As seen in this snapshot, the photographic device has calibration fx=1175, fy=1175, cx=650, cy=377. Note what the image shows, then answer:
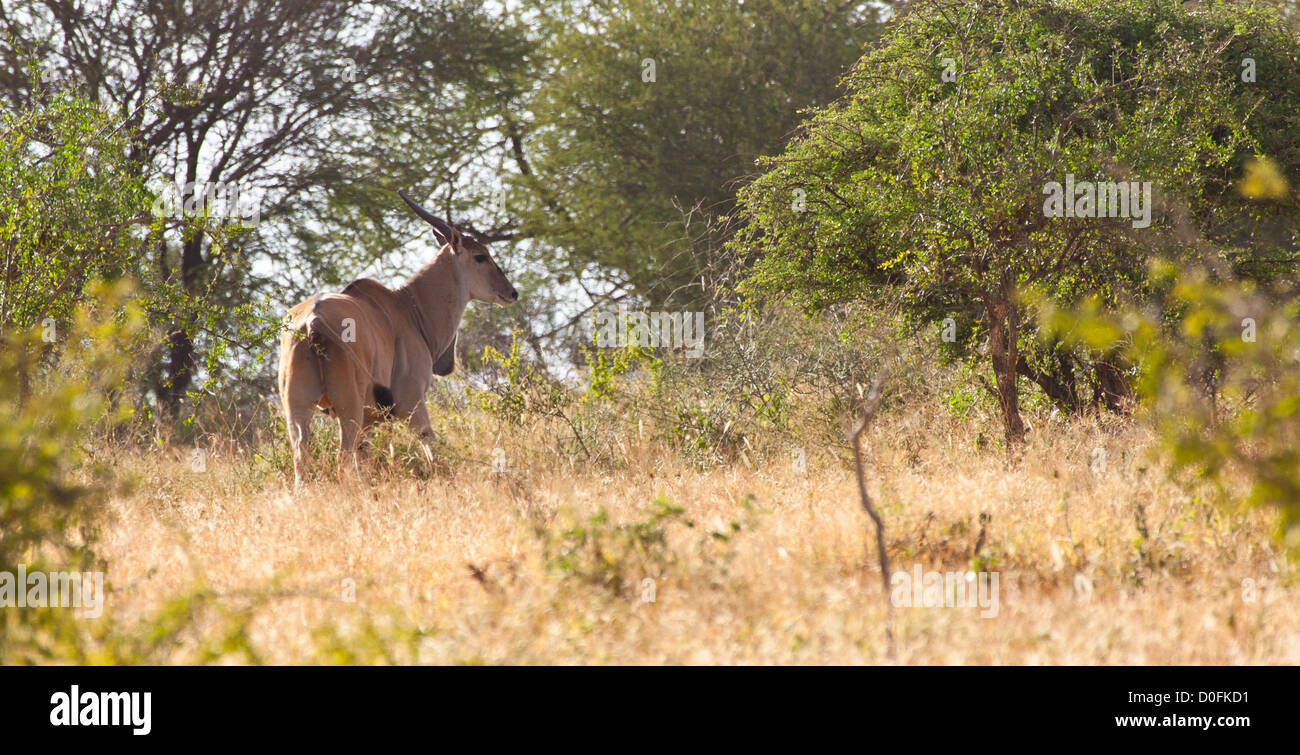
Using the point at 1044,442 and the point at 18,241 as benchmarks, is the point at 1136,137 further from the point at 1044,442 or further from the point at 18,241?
the point at 18,241

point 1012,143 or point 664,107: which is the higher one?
point 664,107

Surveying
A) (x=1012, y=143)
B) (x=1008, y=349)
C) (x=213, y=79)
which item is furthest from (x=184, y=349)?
(x=1012, y=143)

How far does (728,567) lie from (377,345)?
15.4 feet

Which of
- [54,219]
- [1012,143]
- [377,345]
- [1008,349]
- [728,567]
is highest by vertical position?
[1012,143]

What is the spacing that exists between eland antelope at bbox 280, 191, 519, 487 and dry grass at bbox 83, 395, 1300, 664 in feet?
1.84

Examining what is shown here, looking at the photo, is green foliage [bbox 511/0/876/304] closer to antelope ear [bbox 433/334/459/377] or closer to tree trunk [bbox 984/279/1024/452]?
antelope ear [bbox 433/334/459/377]

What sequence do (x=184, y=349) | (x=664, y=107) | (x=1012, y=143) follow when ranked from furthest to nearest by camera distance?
(x=664, y=107) → (x=184, y=349) → (x=1012, y=143)

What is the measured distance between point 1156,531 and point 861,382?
4803mm

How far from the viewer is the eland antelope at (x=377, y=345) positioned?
320 inches

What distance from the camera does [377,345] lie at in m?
9.02

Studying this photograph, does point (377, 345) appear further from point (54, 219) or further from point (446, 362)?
point (54, 219)

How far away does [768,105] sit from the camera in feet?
64.5
